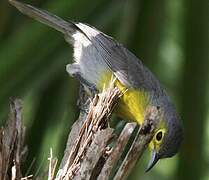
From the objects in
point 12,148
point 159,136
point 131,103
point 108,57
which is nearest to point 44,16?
point 108,57

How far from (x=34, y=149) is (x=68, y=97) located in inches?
12.0

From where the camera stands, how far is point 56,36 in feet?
7.56

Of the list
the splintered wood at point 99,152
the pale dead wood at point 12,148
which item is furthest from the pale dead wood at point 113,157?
the pale dead wood at point 12,148

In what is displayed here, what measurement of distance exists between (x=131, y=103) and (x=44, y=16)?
0.53m

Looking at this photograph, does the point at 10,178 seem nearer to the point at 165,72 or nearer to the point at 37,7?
the point at 37,7

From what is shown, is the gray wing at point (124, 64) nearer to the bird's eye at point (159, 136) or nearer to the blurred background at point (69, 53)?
the blurred background at point (69, 53)

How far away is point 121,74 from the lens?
3.25 m

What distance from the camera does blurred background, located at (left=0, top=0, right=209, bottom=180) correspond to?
2230 mm

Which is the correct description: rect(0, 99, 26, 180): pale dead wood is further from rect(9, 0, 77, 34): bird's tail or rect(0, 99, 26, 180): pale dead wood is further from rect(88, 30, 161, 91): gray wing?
rect(88, 30, 161, 91): gray wing

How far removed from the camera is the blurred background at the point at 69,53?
2230 millimetres

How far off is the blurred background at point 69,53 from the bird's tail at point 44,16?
3 centimetres

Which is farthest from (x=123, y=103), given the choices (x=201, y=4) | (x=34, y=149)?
(x=201, y=4)

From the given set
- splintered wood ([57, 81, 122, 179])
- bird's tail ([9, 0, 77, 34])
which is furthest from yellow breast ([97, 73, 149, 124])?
splintered wood ([57, 81, 122, 179])

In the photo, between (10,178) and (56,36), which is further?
(56,36)
